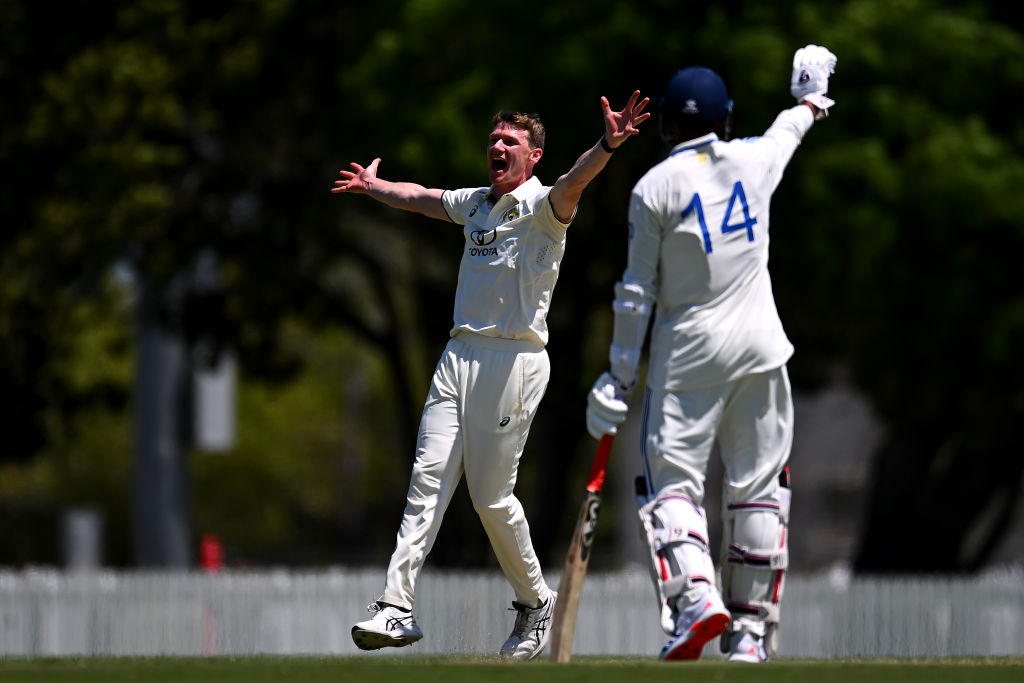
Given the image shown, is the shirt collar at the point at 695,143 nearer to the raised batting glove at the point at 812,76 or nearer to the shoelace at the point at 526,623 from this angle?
the raised batting glove at the point at 812,76

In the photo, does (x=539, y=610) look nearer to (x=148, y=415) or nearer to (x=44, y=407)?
(x=44, y=407)

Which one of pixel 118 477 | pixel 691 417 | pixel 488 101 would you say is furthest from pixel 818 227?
pixel 118 477

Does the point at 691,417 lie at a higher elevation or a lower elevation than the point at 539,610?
higher

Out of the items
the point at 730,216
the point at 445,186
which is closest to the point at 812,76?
the point at 730,216

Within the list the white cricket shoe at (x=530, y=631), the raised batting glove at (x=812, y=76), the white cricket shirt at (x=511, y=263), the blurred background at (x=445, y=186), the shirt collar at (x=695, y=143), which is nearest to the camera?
the shirt collar at (x=695, y=143)

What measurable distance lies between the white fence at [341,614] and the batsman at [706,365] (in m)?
7.65

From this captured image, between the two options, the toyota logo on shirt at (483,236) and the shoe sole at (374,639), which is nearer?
the shoe sole at (374,639)

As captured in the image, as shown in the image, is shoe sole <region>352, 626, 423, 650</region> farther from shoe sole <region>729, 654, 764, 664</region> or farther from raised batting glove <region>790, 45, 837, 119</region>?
raised batting glove <region>790, 45, 837, 119</region>

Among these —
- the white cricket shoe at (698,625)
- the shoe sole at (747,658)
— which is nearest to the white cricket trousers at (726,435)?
the white cricket shoe at (698,625)

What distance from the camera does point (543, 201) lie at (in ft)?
23.4

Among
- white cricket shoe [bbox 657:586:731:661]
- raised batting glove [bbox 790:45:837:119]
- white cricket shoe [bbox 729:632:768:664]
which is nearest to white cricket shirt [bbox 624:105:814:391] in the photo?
raised batting glove [bbox 790:45:837:119]

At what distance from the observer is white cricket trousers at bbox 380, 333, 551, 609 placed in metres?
7.29

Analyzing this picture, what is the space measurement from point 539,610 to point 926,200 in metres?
8.81

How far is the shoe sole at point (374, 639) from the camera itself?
23.0 feet
